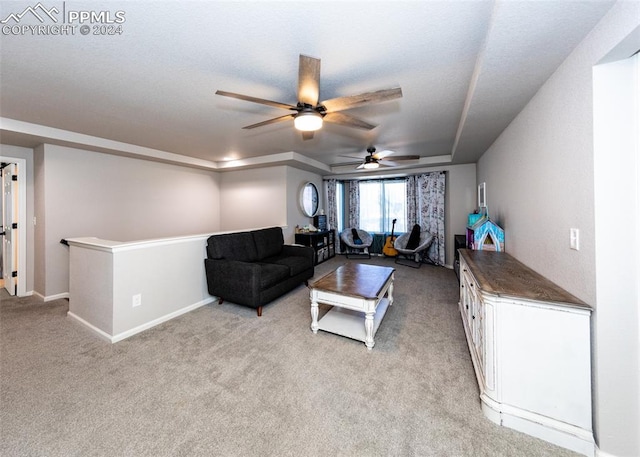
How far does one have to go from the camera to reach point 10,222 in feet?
11.7

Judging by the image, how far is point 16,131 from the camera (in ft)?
9.38

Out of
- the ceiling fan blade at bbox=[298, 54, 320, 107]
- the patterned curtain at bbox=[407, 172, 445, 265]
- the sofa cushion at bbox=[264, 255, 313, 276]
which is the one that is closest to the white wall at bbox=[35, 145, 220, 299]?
the sofa cushion at bbox=[264, 255, 313, 276]

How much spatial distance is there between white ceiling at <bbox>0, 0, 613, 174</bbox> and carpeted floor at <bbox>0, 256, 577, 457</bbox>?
7.28 ft

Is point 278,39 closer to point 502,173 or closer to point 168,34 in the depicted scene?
point 168,34

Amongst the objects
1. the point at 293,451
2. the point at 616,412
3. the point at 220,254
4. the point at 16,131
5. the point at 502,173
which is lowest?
the point at 293,451

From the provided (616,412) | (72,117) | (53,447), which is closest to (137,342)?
(53,447)

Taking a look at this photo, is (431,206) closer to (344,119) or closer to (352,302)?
(344,119)

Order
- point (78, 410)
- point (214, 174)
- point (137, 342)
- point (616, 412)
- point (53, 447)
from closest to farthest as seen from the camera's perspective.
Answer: point (616, 412)
point (53, 447)
point (78, 410)
point (137, 342)
point (214, 174)

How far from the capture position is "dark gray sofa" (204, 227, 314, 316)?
9.19 feet

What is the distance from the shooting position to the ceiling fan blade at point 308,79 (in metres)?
1.54

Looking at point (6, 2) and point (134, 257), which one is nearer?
point (6, 2)

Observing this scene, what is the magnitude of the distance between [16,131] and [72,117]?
735 mm

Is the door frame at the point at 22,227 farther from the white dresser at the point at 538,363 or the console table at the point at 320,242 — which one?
the white dresser at the point at 538,363

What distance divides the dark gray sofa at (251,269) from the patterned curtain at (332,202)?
2723 mm
